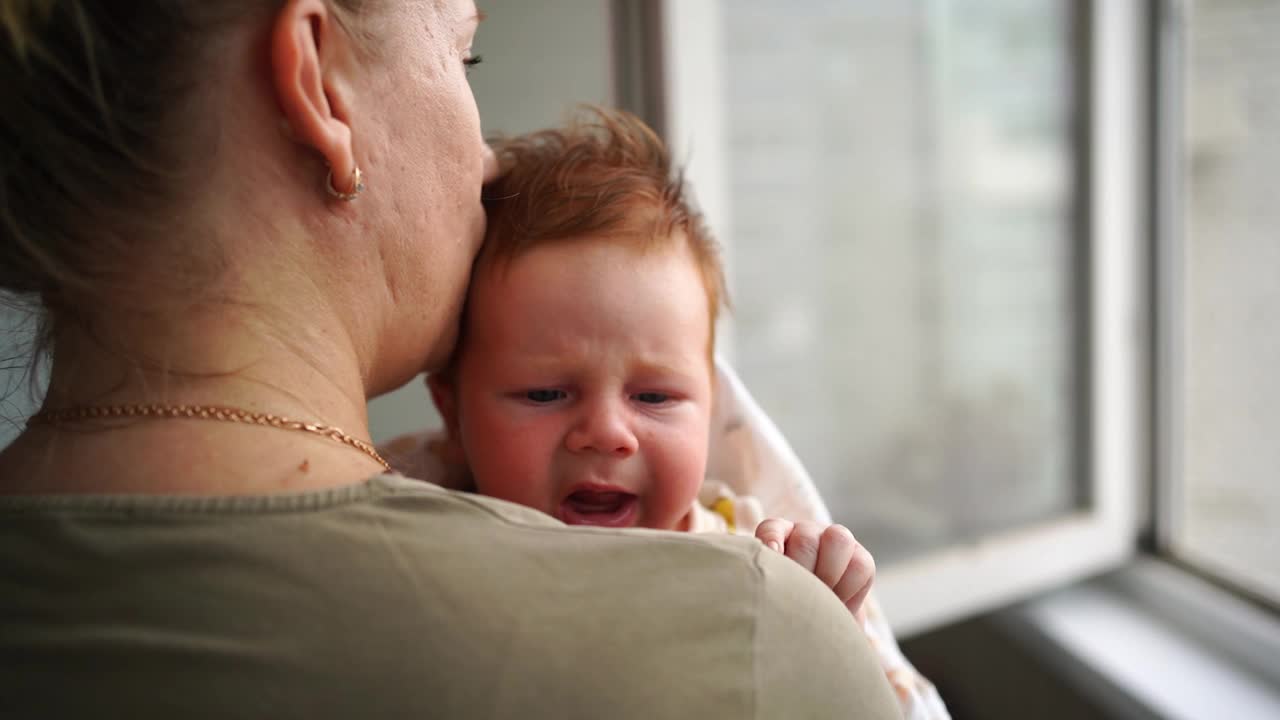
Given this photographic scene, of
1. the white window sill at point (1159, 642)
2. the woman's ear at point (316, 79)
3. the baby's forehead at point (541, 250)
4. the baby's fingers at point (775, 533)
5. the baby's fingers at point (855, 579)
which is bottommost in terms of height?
the white window sill at point (1159, 642)

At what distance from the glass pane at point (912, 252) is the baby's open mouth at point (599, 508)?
0.84 meters

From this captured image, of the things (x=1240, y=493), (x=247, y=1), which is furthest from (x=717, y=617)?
(x=1240, y=493)

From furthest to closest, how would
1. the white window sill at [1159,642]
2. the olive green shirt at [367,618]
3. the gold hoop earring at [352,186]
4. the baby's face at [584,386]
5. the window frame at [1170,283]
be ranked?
the window frame at [1170,283] → the white window sill at [1159,642] → the baby's face at [584,386] → the gold hoop earring at [352,186] → the olive green shirt at [367,618]

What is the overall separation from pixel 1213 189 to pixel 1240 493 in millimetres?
689

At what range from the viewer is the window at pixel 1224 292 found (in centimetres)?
184

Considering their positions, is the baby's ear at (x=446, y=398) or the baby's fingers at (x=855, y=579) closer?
the baby's fingers at (x=855, y=579)

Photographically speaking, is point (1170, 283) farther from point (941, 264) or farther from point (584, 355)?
point (584, 355)

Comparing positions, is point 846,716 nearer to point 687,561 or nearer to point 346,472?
point 687,561

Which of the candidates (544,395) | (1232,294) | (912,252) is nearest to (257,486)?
(544,395)

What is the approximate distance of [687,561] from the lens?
0.55 meters

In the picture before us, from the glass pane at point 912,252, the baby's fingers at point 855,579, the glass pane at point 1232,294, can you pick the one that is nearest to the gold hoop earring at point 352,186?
the baby's fingers at point 855,579

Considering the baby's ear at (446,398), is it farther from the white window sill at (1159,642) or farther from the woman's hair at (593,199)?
the white window sill at (1159,642)

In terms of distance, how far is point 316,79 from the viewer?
0.59 meters

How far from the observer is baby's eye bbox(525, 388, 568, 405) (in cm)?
92
